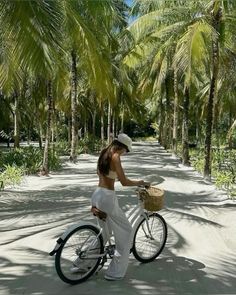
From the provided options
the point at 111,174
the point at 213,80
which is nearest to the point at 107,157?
the point at 111,174

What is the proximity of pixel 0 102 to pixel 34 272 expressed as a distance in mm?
27422

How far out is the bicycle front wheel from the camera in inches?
237

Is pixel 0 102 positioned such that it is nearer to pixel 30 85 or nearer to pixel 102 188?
pixel 30 85

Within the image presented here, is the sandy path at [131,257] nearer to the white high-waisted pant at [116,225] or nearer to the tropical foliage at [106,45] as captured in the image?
the white high-waisted pant at [116,225]

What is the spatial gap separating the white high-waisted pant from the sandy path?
0.18 m

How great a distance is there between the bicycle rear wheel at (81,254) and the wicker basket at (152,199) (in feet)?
2.48

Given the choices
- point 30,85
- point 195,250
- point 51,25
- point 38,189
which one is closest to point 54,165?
point 38,189

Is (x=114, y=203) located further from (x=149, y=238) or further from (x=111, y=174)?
(x=149, y=238)

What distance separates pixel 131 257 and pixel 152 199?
1.06 meters

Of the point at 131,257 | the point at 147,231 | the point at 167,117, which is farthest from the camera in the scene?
the point at 167,117

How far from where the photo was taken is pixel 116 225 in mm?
5309

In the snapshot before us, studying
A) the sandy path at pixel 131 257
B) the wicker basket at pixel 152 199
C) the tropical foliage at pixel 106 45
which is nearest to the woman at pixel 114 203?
the sandy path at pixel 131 257

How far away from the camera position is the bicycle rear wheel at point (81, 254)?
17.0 ft

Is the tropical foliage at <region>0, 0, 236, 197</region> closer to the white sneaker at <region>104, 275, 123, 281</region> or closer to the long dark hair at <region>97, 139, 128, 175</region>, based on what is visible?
the long dark hair at <region>97, 139, 128, 175</region>
